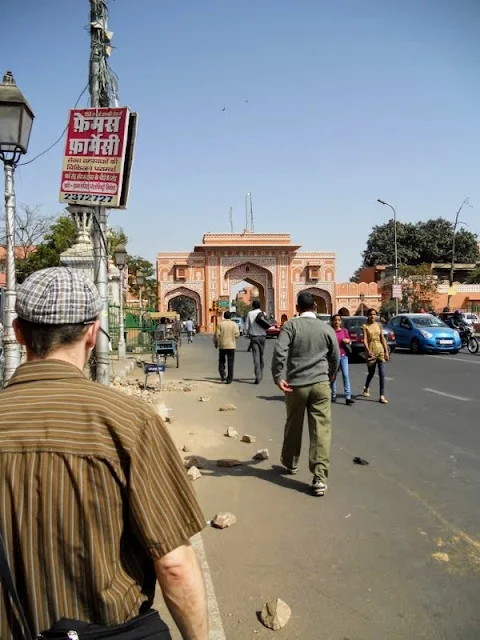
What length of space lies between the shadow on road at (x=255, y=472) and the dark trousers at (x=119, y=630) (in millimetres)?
3378

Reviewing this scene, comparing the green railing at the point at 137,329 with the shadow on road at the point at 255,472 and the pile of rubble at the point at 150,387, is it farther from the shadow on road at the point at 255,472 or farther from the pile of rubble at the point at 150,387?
the shadow on road at the point at 255,472

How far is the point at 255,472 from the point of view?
504 cm

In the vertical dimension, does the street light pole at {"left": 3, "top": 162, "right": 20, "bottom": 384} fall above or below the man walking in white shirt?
above

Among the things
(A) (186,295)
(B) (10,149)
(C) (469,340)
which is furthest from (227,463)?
(A) (186,295)

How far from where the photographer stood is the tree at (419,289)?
3703cm

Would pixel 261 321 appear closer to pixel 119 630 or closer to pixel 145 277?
pixel 119 630

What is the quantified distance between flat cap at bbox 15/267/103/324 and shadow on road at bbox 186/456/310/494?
11.7ft

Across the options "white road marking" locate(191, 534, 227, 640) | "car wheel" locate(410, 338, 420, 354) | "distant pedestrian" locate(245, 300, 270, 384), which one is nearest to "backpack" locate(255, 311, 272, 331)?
"distant pedestrian" locate(245, 300, 270, 384)

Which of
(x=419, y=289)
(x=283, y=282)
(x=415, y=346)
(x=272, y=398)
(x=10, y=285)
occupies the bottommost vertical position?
(x=272, y=398)

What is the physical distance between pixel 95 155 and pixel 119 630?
415 centimetres

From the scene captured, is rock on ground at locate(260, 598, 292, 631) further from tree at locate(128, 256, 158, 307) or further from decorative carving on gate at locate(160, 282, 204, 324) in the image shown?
decorative carving on gate at locate(160, 282, 204, 324)

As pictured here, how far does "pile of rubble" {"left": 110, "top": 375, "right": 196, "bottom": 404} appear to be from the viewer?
990cm

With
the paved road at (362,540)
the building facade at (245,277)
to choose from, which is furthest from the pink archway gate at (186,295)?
the paved road at (362,540)

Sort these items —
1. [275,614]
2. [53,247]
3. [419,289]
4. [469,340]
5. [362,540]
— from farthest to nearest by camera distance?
[419,289]
[53,247]
[469,340]
[362,540]
[275,614]
